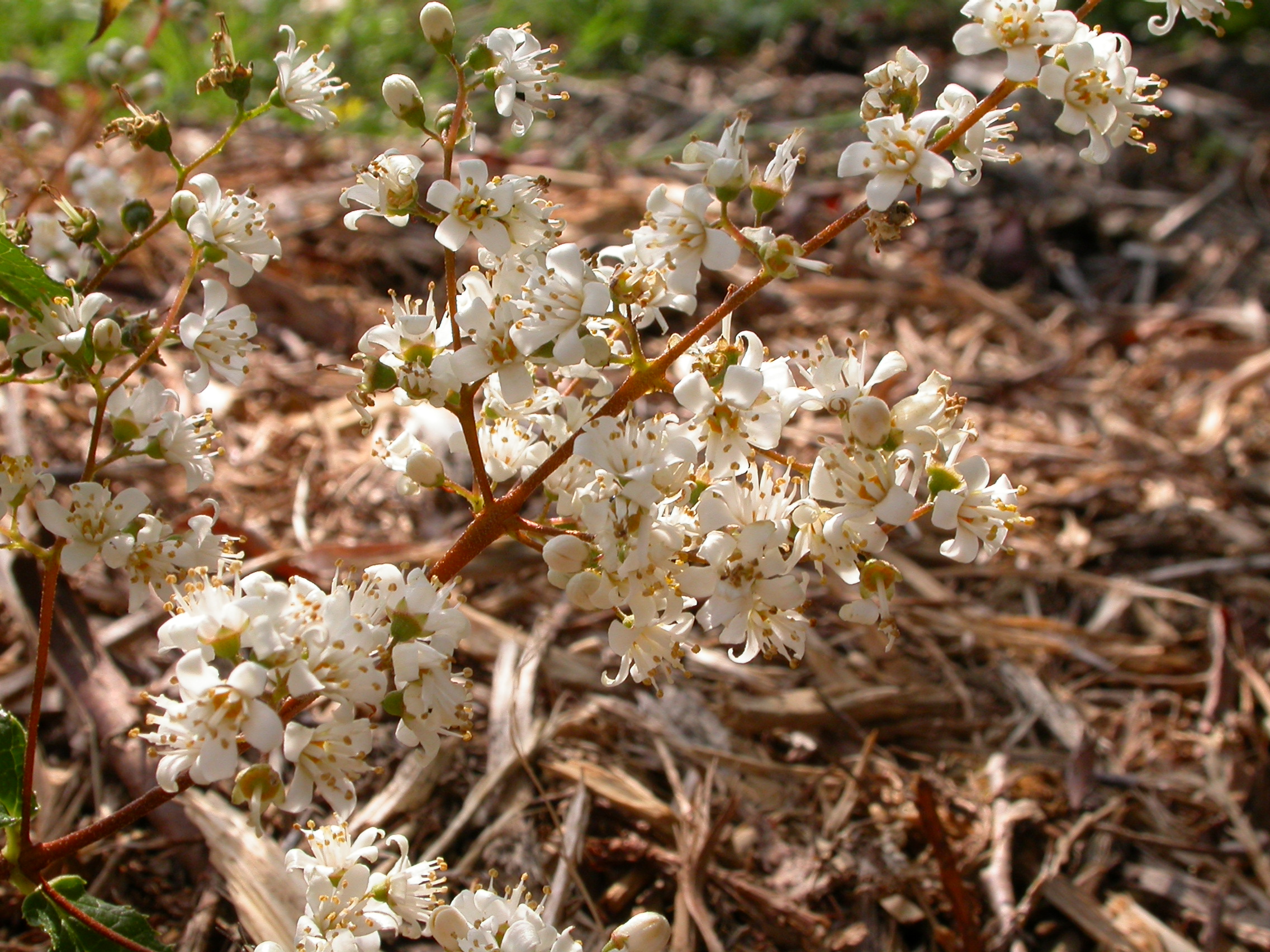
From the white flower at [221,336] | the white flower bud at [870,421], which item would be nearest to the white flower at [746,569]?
the white flower bud at [870,421]

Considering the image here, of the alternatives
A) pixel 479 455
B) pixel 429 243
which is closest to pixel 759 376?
pixel 479 455

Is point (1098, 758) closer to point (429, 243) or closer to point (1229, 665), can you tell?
point (1229, 665)

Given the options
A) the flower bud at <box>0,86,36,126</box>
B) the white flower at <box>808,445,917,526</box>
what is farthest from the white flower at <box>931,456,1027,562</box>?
the flower bud at <box>0,86,36,126</box>

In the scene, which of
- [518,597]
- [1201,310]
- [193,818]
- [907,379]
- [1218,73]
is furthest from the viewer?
[1218,73]

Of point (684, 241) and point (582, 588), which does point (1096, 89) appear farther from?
point (582, 588)

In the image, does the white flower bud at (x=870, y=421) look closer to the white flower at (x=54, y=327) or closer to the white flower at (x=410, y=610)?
the white flower at (x=410, y=610)

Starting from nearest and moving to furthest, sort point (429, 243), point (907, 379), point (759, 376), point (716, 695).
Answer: point (759, 376)
point (716, 695)
point (907, 379)
point (429, 243)
